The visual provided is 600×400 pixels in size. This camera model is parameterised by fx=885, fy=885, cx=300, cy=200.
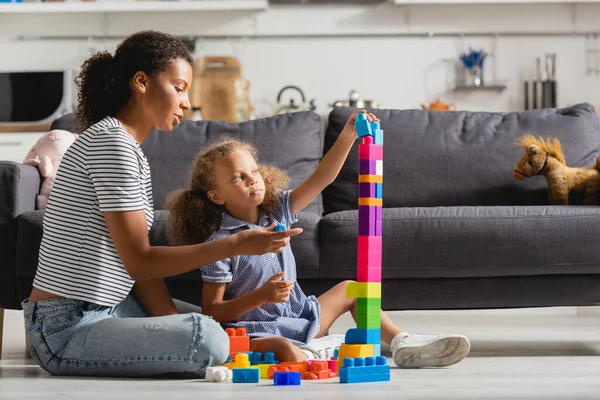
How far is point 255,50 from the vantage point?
16.6ft

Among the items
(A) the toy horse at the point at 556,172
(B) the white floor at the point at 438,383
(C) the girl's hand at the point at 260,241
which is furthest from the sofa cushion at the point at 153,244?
(A) the toy horse at the point at 556,172

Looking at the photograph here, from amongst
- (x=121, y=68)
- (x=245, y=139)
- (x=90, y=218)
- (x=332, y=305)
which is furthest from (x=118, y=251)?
(x=245, y=139)

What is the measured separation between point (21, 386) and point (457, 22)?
3845 mm

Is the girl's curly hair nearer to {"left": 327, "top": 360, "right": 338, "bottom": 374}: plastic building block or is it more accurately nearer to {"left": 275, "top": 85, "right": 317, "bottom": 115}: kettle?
{"left": 327, "top": 360, "right": 338, "bottom": 374}: plastic building block

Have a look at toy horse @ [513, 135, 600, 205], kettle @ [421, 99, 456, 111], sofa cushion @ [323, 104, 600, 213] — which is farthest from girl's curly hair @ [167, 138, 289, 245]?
kettle @ [421, 99, 456, 111]

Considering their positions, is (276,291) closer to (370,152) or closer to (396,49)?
(370,152)

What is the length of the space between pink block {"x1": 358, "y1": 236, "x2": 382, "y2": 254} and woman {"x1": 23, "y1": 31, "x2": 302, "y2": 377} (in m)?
0.18

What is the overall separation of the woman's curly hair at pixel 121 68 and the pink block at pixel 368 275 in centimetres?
61

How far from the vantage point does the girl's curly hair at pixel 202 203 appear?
2.07 m

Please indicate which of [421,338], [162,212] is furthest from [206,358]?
[162,212]

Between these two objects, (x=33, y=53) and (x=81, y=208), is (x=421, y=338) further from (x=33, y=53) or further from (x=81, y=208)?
(x=33, y=53)

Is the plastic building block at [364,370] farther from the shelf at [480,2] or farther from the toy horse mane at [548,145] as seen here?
the shelf at [480,2]

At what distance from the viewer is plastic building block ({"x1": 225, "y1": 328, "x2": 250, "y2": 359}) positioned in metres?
1.86

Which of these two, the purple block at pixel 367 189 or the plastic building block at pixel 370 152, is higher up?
the plastic building block at pixel 370 152
